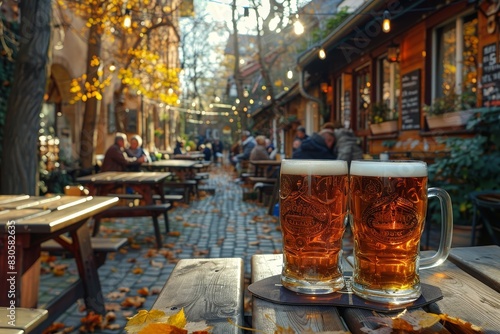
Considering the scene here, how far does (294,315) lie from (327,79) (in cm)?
1389

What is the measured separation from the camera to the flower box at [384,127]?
8.55 m

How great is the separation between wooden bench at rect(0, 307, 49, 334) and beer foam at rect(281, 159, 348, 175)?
71cm

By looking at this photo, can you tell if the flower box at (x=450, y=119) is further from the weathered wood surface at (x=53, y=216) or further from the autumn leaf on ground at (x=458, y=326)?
the autumn leaf on ground at (x=458, y=326)

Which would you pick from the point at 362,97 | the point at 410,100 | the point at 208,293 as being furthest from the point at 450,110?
the point at 208,293

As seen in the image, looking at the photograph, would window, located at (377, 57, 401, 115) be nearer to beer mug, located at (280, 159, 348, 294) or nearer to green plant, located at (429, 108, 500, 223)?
green plant, located at (429, 108, 500, 223)

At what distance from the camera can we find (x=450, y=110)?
6398 mm

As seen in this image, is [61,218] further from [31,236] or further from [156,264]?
[156,264]

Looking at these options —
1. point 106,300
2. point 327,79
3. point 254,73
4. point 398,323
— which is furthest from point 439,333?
point 254,73

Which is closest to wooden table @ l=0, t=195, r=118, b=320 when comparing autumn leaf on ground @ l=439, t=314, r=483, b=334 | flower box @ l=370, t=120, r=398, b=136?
autumn leaf on ground @ l=439, t=314, r=483, b=334

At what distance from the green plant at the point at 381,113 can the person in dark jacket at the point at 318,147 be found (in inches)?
61.9

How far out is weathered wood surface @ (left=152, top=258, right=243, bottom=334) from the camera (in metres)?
1.02

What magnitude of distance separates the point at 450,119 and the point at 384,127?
2.53 meters

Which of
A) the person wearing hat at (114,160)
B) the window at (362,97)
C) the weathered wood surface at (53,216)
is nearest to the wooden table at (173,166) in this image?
the person wearing hat at (114,160)

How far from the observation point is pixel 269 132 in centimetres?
3291
